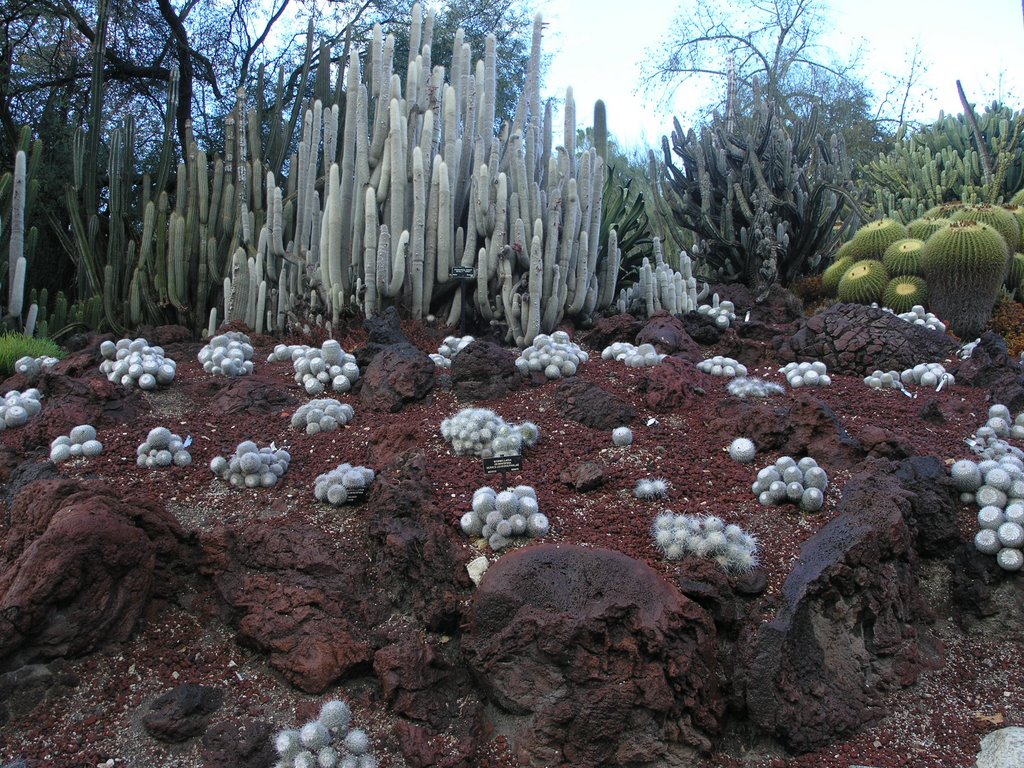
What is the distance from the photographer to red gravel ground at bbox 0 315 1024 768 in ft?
10.0

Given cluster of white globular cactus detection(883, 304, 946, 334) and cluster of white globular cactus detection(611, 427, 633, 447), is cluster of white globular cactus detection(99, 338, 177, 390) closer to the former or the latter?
cluster of white globular cactus detection(611, 427, 633, 447)

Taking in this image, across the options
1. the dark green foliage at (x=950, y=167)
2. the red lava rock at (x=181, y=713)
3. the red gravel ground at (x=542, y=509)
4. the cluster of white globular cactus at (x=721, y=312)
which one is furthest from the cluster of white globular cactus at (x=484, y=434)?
the dark green foliage at (x=950, y=167)

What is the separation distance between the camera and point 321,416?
4898 millimetres

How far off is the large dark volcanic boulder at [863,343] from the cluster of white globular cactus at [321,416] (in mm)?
3394

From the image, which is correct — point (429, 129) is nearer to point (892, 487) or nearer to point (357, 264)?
point (357, 264)

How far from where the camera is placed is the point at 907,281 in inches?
343

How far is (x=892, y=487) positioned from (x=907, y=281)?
564 centimetres

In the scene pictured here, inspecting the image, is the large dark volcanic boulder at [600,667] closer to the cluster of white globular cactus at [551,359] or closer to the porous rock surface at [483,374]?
the porous rock surface at [483,374]

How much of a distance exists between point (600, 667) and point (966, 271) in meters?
6.57

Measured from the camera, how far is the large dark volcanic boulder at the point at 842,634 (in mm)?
3086

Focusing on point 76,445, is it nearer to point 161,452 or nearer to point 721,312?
point 161,452

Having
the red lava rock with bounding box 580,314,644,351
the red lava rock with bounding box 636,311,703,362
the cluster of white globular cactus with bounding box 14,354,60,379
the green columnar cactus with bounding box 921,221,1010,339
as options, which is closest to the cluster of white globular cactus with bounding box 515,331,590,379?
the red lava rock with bounding box 636,311,703,362

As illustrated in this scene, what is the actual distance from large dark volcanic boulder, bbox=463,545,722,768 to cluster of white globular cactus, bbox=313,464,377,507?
39.6 inches

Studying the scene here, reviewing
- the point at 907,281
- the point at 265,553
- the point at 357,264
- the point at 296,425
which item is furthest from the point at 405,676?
the point at 907,281
